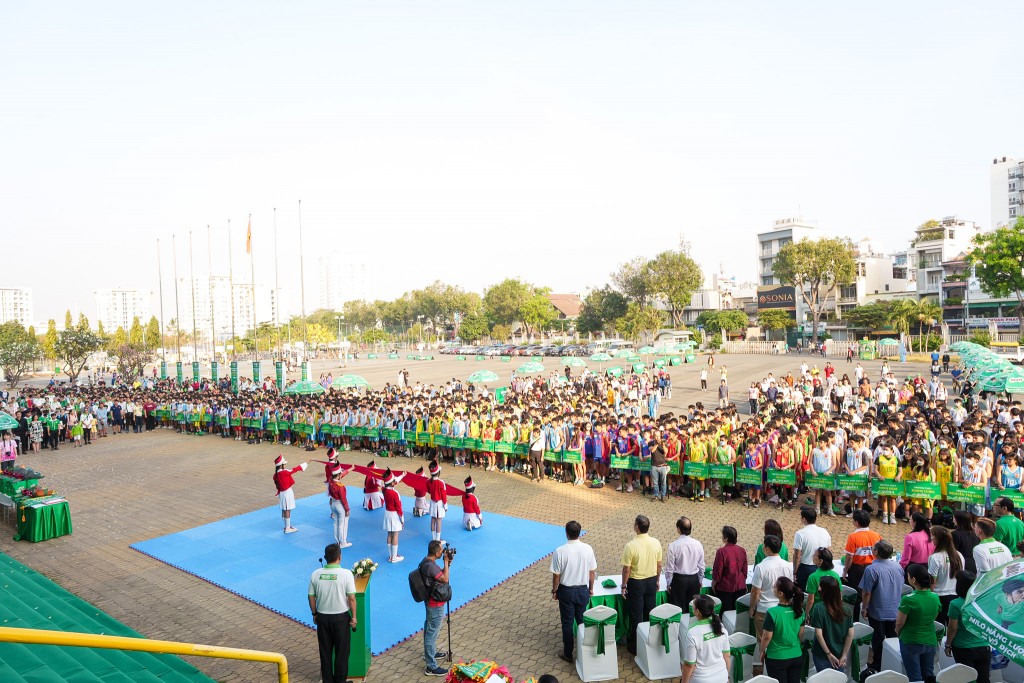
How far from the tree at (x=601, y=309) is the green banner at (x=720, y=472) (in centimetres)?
6372

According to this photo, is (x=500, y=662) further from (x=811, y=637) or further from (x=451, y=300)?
(x=451, y=300)

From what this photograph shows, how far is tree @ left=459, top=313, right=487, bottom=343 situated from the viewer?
8944 cm

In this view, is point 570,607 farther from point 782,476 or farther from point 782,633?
point 782,476

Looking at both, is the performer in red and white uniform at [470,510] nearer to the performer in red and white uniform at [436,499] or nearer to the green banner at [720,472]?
the performer in red and white uniform at [436,499]

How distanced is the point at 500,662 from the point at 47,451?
2327 cm

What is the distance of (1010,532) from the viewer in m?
7.12

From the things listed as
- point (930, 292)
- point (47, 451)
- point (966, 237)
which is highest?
point (966, 237)

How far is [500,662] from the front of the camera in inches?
291

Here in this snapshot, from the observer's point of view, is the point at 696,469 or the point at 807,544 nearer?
the point at 807,544

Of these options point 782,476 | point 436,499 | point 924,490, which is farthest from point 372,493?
point 924,490

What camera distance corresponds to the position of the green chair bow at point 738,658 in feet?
21.2

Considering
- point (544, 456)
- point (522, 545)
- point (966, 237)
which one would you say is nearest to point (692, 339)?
point (966, 237)

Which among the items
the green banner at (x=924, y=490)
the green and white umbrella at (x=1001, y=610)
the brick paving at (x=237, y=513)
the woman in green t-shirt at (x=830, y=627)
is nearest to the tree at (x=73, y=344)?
the brick paving at (x=237, y=513)

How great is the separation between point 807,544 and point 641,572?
1.99 metres
